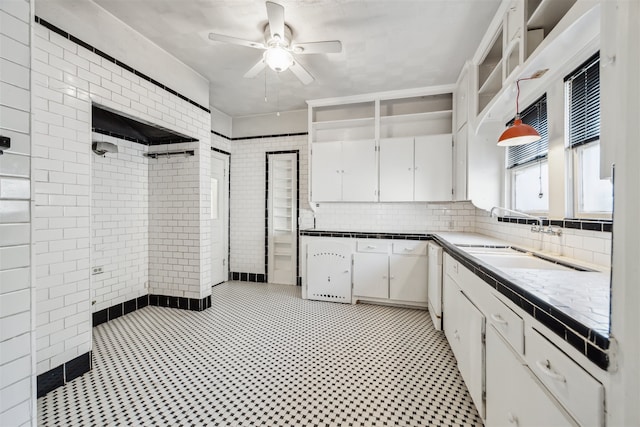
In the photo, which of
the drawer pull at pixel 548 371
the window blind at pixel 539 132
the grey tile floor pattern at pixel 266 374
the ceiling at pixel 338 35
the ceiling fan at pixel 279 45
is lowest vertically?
the grey tile floor pattern at pixel 266 374

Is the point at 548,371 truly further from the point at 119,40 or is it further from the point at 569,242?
the point at 119,40

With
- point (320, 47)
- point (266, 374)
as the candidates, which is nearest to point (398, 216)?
point (320, 47)

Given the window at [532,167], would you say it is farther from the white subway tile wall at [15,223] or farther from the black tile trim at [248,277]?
the black tile trim at [248,277]

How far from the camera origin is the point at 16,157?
3.23ft

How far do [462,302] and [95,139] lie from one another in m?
3.85

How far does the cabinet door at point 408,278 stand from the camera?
3.36 metres

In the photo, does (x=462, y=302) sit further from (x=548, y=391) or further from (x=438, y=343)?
(x=548, y=391)

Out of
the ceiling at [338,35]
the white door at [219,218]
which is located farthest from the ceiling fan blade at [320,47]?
the white door at [219,218]

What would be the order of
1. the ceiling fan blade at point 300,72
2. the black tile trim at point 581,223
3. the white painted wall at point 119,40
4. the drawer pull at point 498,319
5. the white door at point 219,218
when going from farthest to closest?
1. the white door at point 219,218
2. the ceiling fan blade at point 300,72
3. the white painted wall at point 119,40
4. the black tile trim at point 581,223
5. the drawer pull at point 498,319

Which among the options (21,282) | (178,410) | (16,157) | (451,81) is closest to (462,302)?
(178,410)

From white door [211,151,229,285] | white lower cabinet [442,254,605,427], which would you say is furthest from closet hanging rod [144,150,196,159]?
white lower cabinet [442,254,605,427]

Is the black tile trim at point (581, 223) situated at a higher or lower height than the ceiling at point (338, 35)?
lower

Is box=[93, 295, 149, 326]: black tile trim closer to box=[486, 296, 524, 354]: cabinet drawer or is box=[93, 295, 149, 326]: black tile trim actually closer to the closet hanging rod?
the closet hanging rod

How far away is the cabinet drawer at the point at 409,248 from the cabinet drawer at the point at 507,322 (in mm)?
1962
